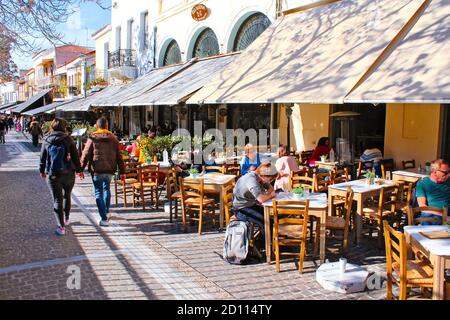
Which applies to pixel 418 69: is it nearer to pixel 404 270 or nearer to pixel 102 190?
pixel 404 270

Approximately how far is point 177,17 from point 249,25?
4.84 meters

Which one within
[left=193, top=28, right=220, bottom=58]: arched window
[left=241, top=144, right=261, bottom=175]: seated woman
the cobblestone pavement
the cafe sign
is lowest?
the cobblestone pavement

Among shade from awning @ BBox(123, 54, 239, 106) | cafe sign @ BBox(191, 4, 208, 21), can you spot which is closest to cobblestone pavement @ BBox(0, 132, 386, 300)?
shade from awning @ BBox(123, 54, 239, 106)

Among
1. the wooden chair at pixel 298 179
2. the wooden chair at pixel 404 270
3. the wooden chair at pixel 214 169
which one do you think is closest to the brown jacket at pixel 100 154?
the wooden chair at pixel 214 169

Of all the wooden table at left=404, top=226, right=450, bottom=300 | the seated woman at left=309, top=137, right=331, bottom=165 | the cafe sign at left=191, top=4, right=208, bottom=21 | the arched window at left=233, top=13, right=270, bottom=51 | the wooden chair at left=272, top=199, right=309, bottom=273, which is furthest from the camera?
the cafe sign at left=191, top=4, right=208, bottom=21

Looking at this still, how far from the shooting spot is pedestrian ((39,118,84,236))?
650cm

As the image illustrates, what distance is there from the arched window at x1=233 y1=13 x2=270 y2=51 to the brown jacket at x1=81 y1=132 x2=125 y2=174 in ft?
24.9

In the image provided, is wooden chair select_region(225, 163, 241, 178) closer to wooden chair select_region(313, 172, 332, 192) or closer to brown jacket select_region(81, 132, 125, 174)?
wooden chair select_region(313, 172, 332, 192)

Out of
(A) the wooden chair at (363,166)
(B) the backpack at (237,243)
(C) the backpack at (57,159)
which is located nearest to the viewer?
(B) the backpack at (237,243)

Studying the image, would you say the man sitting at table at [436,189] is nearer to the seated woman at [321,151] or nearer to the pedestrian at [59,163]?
the seated woman at [321,151]

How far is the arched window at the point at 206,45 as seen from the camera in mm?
15781

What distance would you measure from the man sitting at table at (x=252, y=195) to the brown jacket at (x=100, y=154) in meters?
2.40
